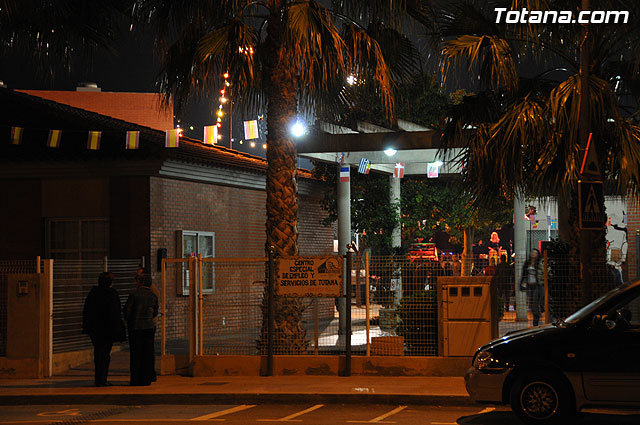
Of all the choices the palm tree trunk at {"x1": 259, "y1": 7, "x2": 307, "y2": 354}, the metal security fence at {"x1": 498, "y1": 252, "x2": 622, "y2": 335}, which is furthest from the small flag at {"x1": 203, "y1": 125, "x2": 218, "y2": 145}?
the metal security fence at {"x1": 498, "y1": 252, "x2": 622, "y2": 335}

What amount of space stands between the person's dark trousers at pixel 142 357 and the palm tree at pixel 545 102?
18.4ft

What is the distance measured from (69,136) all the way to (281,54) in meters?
6.81

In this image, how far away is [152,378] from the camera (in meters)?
13.7

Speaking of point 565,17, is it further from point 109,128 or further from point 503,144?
point 109,128

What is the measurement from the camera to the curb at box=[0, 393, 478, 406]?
11.7 m

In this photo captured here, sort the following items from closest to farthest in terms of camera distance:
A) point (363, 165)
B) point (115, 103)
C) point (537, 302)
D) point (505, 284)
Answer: point (537, 302), point (505, 284), point (363, 165), point (115, 103)

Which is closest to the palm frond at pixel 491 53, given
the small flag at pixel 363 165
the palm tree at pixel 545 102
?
the palm tree at pixel 545 102

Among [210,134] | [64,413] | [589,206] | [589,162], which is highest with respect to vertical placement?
[210,134]

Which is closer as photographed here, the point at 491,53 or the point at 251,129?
the point at 491,53

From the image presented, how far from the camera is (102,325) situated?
1356 centimetres

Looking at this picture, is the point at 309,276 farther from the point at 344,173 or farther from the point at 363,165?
the point at 363,165

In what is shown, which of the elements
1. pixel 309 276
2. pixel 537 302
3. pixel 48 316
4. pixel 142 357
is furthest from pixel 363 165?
pixel 142 357

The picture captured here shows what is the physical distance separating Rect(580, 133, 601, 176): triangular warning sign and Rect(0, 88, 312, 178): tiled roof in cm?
986

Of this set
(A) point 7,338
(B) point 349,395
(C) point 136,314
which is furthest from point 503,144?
(A) point 7,338
